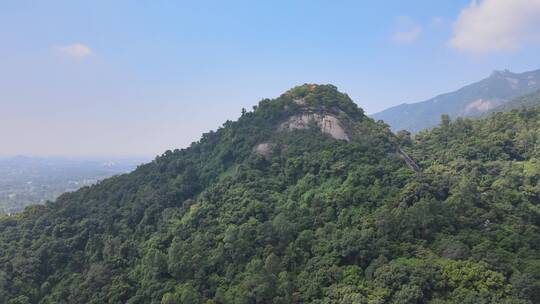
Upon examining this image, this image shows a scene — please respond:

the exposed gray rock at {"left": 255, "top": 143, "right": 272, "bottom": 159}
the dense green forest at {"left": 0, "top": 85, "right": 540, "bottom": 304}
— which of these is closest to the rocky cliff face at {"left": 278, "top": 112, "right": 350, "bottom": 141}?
the dense green forest at {"left": 0, "top": 85, "right": 540, "bottom": 304}

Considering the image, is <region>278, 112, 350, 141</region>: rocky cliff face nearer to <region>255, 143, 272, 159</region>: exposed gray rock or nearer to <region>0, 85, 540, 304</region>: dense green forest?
<region>0, 85, 540, 304</region>: dense green forest

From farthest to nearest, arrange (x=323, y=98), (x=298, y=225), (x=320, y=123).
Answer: (x=323, y=98), (x=320, y=123), (x=298, y=225)

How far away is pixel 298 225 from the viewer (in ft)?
122

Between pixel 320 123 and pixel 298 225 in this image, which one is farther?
pixel 320 123

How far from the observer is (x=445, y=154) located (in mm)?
61375

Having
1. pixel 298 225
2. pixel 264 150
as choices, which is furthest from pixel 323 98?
pixel 298 225

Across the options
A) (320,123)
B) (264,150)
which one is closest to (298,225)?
(264,150)

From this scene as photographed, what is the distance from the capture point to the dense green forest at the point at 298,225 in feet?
96.2

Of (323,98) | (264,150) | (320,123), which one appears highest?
(323,98)

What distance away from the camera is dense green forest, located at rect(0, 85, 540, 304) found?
29328 millimetres

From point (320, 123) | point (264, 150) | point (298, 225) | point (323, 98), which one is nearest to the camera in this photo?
point (298, 225)

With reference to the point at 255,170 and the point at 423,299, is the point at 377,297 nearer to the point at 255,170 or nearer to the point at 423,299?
the point at 423,299

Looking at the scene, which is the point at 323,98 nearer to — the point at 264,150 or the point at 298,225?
the point at 264,150

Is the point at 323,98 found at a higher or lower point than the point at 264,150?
higher
